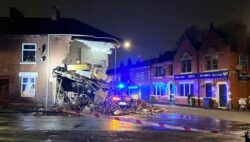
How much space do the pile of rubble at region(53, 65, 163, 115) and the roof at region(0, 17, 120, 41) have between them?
4229 millimetres

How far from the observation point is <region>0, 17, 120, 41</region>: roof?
37375 mm

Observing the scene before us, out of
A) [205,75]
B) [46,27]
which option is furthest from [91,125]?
[205,75]

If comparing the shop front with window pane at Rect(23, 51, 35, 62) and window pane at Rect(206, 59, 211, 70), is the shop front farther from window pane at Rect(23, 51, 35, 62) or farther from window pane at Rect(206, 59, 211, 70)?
window pane at Rect(23, 51, 35, 62)

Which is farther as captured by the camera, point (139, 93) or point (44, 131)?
point (139, 93)

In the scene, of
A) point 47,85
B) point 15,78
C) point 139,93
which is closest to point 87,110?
point 47,85

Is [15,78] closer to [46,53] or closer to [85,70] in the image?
[46,53]

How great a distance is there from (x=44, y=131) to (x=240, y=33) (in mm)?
31160

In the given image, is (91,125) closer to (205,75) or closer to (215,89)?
(215,89)

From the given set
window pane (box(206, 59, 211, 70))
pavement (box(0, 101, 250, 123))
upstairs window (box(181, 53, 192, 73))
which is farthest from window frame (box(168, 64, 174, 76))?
pavement (box(0, 101, 250, 123))

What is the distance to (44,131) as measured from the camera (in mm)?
17125

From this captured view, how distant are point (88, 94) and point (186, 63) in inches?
701

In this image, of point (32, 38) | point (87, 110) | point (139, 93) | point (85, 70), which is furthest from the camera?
point (139, 93)

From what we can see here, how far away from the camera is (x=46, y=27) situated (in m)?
38.8

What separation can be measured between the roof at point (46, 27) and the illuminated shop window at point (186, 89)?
12.4 meters
